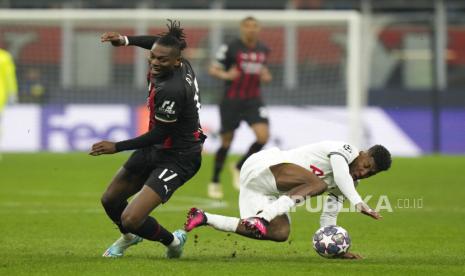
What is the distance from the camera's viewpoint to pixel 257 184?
1038 cm

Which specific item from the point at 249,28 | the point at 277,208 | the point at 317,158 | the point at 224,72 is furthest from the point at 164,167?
the point at 224,72

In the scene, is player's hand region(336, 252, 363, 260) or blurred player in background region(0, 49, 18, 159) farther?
blurred player in background region(0, 49, 18, 159)

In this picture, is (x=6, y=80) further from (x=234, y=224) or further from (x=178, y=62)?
(x=234, y=224)

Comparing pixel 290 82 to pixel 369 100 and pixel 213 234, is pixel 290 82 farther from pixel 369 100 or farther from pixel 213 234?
pixel 213 234

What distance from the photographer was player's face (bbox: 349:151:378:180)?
9961mm

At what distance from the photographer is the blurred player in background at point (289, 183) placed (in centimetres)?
975

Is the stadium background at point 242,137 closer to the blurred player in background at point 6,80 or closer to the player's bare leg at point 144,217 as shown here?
the player's bare leg at point 144,217

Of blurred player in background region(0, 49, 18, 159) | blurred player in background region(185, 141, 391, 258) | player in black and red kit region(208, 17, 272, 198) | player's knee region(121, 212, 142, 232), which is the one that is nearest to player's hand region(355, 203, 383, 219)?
blurred player in background region(185, 141, 391, 258)

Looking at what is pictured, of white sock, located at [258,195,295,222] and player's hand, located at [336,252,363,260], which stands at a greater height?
white sock, located at [258,195,295,222]

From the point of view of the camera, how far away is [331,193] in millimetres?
10406

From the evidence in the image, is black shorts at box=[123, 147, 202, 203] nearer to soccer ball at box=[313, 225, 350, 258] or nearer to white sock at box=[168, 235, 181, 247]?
white sock at box=[168, 235, 181, 247]

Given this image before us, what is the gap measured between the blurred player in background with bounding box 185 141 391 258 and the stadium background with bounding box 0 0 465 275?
375 millimetres

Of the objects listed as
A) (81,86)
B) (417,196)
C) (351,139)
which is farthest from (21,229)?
(81,86)

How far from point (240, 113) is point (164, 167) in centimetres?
757
